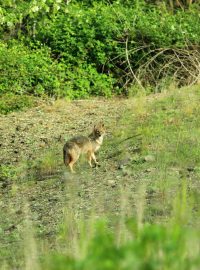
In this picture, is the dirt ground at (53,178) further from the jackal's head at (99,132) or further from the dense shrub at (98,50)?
the dense shrub at (98,50)

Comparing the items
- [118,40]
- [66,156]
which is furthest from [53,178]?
[118,40]

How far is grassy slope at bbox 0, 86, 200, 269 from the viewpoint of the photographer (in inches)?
371

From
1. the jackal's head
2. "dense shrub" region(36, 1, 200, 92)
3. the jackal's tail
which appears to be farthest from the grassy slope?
"dense shrub" region(36, 1, 200, 92)

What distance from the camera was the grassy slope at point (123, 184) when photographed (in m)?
9.41

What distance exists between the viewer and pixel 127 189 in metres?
11.0

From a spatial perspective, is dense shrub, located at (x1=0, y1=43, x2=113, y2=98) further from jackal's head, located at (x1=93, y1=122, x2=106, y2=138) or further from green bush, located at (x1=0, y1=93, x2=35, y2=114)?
jackal's head, located at (x1=93, y1=122, x2=106, y2=138)

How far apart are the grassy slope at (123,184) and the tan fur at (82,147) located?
0.20 meters

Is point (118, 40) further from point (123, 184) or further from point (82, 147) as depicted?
point (123, 184)

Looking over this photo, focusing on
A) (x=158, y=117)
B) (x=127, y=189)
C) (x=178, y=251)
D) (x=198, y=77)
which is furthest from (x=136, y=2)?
(x=178, y=251)

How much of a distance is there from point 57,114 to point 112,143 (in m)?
2.87

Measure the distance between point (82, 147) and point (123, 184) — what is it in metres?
1.44

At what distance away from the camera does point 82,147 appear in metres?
12.6

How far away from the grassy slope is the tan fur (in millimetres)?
202

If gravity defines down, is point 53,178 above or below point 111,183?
below
